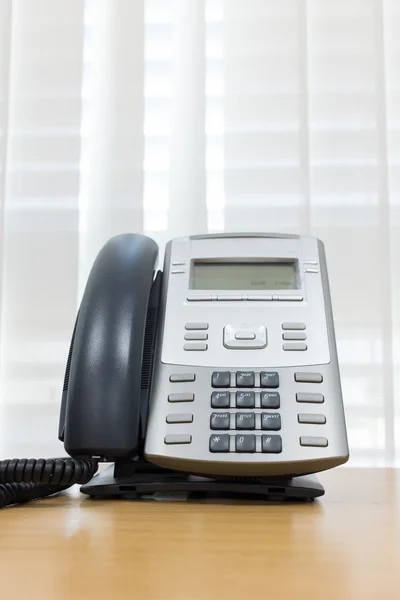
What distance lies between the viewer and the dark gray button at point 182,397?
1.40 feet

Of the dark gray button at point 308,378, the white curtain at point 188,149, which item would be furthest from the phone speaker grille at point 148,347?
the white curtain at point 188,149

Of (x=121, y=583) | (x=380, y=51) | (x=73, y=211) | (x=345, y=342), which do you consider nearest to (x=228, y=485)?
(x=121, y=583)

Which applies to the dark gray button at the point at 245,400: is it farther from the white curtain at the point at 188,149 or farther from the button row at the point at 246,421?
the white curtain at the point at 188,149

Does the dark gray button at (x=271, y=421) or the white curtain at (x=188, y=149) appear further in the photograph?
the white curtain at (x=188, y=149)

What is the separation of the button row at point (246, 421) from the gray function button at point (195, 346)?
2.4 inches

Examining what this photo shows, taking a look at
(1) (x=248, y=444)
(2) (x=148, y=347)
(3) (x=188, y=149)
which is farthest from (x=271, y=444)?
(3) (x=188, y=149)

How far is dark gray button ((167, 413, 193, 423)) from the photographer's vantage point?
42 cm

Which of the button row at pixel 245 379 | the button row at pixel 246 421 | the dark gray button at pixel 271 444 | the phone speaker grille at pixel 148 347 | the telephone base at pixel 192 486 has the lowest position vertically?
the telephone base at pixel 192 486

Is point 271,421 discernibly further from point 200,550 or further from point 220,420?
point 200,550

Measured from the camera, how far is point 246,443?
400 millimetres

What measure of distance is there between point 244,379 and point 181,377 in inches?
1.7

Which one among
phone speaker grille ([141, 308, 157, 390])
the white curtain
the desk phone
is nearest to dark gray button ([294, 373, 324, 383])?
the desk phone

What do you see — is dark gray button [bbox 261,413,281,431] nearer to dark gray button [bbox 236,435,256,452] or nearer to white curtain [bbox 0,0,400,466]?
dark gray button [bbox 236,435,256,452]

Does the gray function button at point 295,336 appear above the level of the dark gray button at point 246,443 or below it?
above
